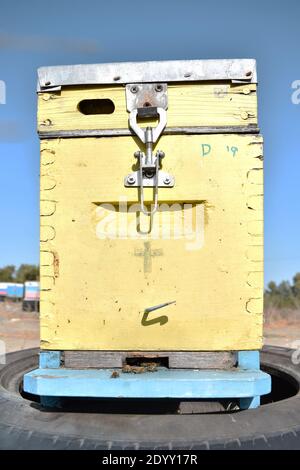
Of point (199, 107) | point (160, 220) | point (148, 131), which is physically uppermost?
point (199, 107)

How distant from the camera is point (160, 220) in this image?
10.6 ft

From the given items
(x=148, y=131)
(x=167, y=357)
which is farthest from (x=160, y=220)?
(x=167, y=357)

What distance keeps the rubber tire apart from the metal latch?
1392 millimetres

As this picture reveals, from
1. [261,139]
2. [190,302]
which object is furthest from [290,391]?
[261,139]

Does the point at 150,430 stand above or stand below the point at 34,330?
above

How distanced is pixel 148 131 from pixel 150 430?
1.92 metres

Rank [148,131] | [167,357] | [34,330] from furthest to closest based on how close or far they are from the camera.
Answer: [34,330] → [167,357] → [148,131]

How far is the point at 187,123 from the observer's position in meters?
3.25

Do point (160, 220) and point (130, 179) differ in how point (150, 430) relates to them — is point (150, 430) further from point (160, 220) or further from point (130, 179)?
point (130, 179)

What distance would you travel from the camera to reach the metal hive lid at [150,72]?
3.21 meters
